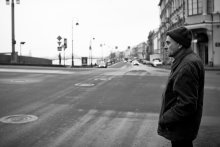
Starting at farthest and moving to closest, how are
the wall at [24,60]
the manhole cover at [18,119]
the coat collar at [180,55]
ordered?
1. the wall at [24,60]
2. the manhole cover at [18,119]
3. the coat collar at [180,55]

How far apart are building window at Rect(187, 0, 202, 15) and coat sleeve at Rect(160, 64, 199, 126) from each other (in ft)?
137

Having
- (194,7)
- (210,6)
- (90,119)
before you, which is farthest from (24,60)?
(90,119)

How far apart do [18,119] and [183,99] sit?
239 inches

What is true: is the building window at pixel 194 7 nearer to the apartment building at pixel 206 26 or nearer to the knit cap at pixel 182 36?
the apartment building at pixel 206 26

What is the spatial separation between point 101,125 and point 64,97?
496 cm

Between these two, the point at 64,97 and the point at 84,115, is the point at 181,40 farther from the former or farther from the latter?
the point at 64,97

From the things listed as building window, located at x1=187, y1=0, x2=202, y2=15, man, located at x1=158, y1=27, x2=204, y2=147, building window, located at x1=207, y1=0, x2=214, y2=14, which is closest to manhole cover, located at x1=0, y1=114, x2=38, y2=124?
man, located at x1=158, y1=27, x2=204, y2=147

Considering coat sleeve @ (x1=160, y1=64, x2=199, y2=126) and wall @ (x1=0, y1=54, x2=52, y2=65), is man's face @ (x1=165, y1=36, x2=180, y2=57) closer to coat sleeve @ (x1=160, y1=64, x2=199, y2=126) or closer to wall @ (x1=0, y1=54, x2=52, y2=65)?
coat sleeve @ (x1=160, y1=64, x2=199, y2=126)

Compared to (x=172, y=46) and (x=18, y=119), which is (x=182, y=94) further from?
(x=18, y=119)

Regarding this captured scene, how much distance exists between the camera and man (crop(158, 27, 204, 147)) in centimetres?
322

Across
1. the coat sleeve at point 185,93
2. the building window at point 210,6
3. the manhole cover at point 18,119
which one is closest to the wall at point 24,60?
the building window at point 210,6

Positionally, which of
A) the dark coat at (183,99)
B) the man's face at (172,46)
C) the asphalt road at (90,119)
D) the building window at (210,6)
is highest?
the building window at (210,6)

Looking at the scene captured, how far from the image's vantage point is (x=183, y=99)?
126 inches

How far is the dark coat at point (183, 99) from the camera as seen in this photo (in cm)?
322
